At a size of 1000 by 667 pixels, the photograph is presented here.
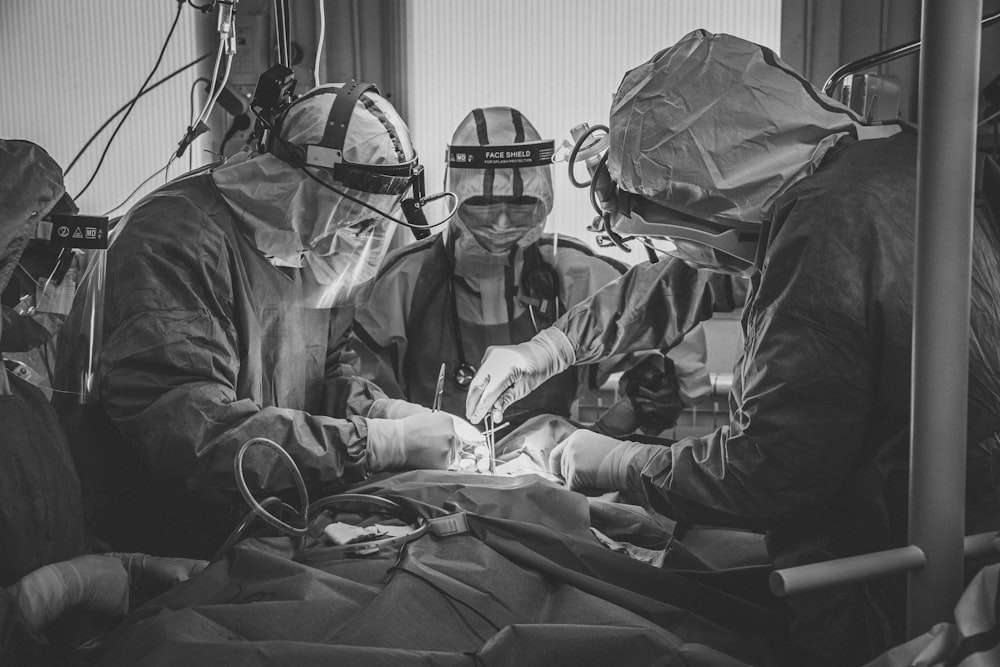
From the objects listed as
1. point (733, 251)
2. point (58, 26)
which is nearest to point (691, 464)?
point (733, 251)

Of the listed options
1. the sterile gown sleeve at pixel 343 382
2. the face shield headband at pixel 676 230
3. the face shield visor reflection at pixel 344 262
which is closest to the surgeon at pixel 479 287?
the sterile gown sleeve at pixel 343 382

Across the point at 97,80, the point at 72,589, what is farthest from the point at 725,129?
the point at 97,80

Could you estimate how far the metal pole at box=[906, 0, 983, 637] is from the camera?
3.52 ft

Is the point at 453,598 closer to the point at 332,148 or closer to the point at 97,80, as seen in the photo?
the point at 332,148

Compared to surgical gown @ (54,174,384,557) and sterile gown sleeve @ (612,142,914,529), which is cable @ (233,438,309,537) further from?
sterile gown sleeve @ (612,142,914,529)

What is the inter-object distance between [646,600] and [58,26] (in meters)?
4.14

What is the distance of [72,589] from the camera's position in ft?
6.06

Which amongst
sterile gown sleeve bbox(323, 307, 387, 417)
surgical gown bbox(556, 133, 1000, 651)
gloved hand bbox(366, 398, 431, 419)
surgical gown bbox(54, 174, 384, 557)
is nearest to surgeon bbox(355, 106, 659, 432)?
sterile gown sleeve bbox(323, 307, 387, 417)

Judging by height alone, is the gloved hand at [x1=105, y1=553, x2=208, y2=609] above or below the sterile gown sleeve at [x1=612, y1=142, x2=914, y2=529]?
below

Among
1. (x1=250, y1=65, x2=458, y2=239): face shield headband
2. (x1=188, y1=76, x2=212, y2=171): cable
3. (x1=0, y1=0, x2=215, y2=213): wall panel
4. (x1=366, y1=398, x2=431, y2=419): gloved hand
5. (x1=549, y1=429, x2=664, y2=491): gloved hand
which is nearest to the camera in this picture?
(x1=549, y1=429, x2=664, y2=491): gloved hand

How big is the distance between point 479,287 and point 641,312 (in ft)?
2.62

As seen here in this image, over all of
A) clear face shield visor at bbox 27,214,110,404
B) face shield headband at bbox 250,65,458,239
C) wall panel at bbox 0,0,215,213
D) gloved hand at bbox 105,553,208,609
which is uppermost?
wall panel at bbox 0,0,215,213

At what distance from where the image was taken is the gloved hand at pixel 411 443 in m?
2.31

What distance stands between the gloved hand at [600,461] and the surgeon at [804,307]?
1.8 inches
